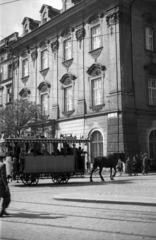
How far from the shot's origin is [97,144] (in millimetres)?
29266

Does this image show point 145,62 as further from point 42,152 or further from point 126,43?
point 42,152

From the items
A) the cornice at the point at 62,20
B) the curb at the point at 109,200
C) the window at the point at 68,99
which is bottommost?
the curb at the point at 109,200

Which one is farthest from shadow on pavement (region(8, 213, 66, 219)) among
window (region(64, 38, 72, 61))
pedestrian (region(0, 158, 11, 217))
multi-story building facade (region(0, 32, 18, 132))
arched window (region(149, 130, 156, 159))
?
multi-story building facade (region(0, 32, 18, 132))

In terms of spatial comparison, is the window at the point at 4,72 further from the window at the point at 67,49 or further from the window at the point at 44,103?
the window at the point at 67,49

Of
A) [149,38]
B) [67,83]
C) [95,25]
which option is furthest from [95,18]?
[67,83]

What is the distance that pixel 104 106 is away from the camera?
28.8 metres

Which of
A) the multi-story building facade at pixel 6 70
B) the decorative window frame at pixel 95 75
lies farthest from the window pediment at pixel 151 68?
the multi-story building facade at pixel 6 70

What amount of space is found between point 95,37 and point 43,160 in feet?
53.3

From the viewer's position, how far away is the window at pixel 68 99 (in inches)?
1281

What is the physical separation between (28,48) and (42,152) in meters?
22.8

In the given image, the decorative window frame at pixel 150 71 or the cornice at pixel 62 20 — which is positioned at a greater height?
the cornice at pixel 62 20

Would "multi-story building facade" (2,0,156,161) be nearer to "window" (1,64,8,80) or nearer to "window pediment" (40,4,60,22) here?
"window pediment" (40,4,60,22)

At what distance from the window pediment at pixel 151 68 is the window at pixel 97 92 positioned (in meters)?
4.30

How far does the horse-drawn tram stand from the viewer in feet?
58.0
